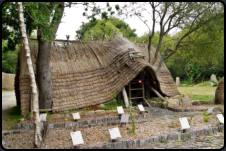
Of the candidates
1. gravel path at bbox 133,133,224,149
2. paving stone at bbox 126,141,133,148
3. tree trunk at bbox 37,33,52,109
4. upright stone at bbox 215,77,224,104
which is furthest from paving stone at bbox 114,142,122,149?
upright stone at bbox 215,77,224,104

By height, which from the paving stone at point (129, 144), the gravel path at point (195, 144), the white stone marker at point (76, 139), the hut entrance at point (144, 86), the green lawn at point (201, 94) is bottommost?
the gravel path at point (195, 144)

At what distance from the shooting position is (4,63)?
25219 millimetres

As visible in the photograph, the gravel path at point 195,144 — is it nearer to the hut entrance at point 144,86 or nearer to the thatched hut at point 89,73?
the thatched hut at point 89,73

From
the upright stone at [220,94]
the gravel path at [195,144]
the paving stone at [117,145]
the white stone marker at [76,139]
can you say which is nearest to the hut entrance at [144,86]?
the upright stone at [220,94]

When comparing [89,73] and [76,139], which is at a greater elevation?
[89,73]

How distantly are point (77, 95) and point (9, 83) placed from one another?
16442mm

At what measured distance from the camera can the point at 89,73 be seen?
979 cm

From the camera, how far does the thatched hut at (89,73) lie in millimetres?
8445

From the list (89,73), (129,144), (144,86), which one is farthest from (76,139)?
(144,86)

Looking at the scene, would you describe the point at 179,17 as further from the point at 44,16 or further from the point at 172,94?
the point at 44,16

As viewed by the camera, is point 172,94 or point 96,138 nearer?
point 96,138

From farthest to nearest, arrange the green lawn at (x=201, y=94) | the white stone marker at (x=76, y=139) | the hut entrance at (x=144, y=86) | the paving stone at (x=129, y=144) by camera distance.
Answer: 1. the green lawn at (x=201, y=94)
2. the hut entrance at (x=144, y=86)
3. the paving stone at (x=129, y=144)
4. the white stone marker at (x=76, y=139)

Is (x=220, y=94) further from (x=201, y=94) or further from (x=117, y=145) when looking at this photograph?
(x=117, y=145)

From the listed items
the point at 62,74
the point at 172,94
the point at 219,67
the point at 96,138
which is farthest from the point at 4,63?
the point at 219,67
